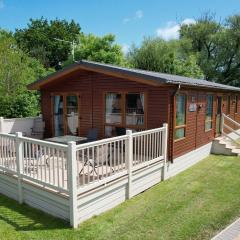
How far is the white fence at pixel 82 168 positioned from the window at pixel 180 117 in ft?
3.22

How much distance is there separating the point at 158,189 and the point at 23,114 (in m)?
10.1

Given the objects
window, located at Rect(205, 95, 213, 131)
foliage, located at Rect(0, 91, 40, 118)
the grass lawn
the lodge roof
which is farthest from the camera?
foliage, located at Rect(0, 91, 40, 118)

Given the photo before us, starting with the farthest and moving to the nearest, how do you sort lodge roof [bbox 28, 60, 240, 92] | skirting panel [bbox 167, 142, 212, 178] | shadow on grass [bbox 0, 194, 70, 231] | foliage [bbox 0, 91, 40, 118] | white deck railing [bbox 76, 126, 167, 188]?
1. foliage [bbox 0, 91, 40, 118]
2. skirting panel [bbox 167, 142, 212, 178]
3. lodge roof [bbox 28, 60, 240, 92]
4. white deck railing [bbox 76, 126, 167, 188]
5. shadow on grass [bbox 0, 194, 70, 231]

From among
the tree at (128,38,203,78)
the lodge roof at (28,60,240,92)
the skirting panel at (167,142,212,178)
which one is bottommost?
the skirting panel at (167,142,212,178)

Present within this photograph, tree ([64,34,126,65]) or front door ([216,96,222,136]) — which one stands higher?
tree ([64,34,126,65])

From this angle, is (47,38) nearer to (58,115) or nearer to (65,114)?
(58,115)

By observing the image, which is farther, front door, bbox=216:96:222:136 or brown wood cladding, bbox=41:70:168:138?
front door, bbox=216:96:222:136

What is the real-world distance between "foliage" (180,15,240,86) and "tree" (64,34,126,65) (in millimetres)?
8585

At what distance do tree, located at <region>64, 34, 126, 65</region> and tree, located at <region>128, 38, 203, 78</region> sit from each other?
2350 millimetres

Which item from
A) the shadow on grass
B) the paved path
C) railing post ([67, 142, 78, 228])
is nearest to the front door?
the paved path

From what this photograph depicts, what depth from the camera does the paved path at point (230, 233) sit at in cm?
421

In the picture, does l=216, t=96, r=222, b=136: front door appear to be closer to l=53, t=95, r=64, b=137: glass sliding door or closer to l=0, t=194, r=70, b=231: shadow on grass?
l=53, t=95, r=64, b=137: glass sliding door

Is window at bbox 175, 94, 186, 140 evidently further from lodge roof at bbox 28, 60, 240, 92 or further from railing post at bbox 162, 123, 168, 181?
railing post at bbox 162, 123, 168, 181

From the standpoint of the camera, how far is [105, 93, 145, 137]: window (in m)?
7.75
